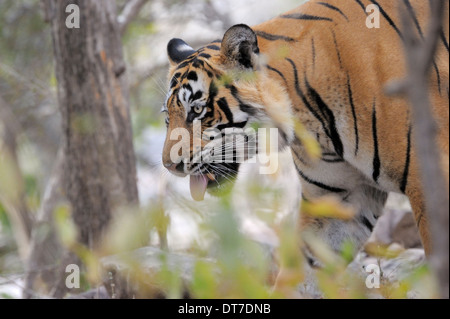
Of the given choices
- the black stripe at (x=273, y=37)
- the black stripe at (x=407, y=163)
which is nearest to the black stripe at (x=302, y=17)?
the black stripe at (x=273, y=37)

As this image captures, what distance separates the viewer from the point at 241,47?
335 centimetres

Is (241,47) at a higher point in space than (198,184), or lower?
higher

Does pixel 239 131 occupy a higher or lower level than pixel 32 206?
lower

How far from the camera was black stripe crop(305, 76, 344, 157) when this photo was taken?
3.34 meters

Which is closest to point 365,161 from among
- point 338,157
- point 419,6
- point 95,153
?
point 338,157

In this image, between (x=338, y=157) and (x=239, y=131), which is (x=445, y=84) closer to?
(x=338, y=157)

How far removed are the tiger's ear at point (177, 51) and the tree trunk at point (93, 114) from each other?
198cm

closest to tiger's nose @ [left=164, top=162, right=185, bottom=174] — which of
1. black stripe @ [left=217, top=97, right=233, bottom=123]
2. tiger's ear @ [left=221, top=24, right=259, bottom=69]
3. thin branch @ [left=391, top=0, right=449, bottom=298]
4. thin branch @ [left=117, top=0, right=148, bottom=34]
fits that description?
black stripe @ [left=217, top=97, right=233, bottom=123]

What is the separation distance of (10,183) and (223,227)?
1.19 metres

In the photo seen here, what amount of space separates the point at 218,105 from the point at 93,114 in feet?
8.86

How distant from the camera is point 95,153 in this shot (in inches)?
232

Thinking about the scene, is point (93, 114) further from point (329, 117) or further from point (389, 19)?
point (389, 19)

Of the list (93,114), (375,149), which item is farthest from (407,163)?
(93,114)

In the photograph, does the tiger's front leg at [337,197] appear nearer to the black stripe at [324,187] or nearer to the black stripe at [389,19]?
the black stripe at [324,187]
